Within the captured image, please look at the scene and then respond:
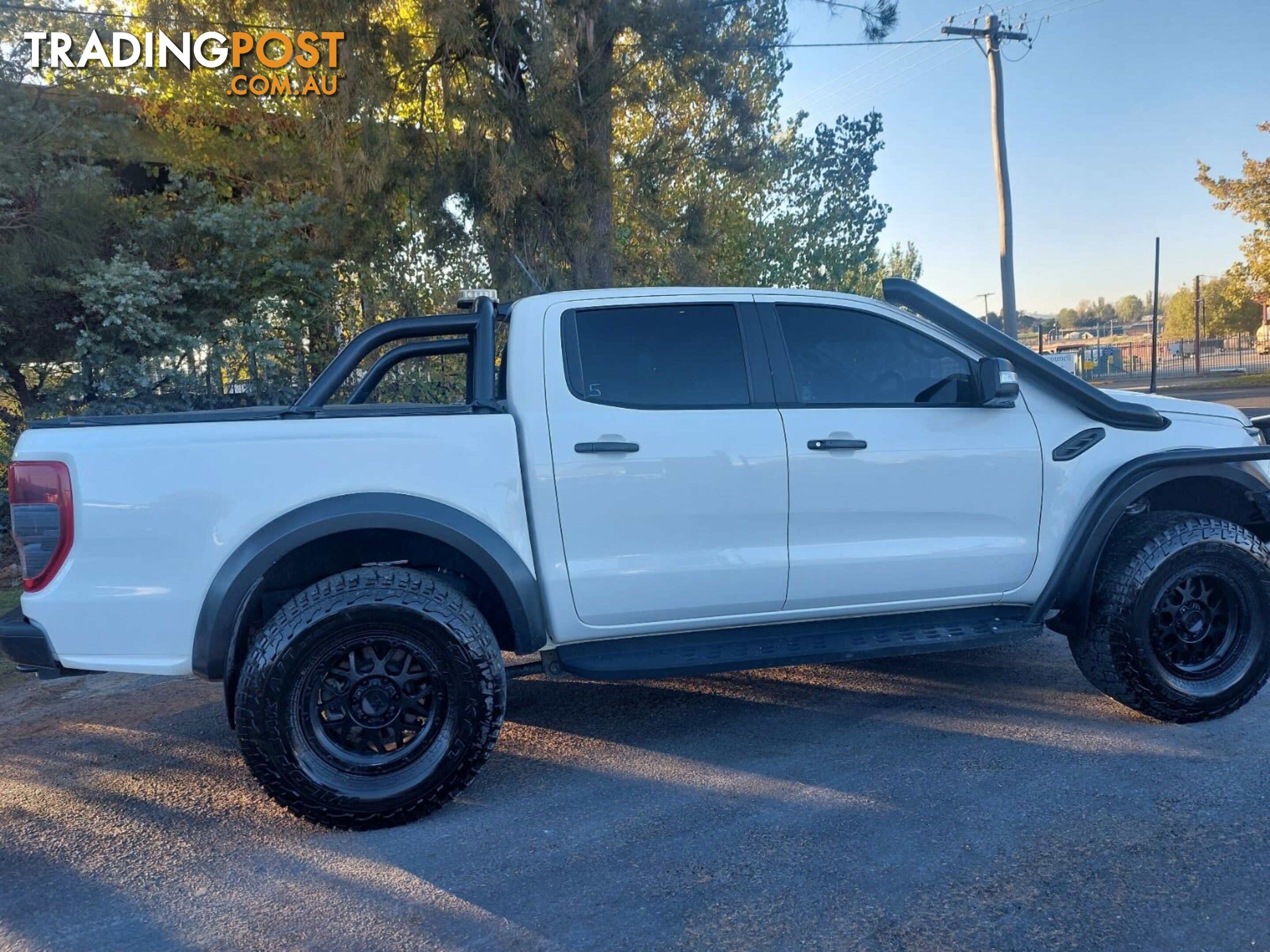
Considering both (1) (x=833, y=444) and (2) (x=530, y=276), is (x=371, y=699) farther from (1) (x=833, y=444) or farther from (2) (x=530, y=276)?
(2) (x=530, y=276)

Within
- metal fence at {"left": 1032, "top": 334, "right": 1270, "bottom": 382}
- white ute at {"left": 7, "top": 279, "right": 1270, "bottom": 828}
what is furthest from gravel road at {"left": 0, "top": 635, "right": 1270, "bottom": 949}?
metal fence at {"left": 1032, "top": 334, "right": 1270, "bottom": 382}

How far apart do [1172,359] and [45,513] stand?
56.6 meters

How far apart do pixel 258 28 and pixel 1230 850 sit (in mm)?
9617

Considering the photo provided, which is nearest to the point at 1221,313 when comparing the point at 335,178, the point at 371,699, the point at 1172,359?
the point at 1172,359

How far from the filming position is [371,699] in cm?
348

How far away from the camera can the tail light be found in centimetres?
328

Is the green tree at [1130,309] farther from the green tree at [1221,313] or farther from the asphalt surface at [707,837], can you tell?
the asphalt surface at [707,837]

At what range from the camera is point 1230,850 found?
9.87ft

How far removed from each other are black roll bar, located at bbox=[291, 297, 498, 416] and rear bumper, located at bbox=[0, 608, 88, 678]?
1.28m

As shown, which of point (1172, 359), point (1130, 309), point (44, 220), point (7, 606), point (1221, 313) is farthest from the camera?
point (1130, 309)

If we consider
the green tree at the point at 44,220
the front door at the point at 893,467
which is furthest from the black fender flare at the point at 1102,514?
the green tree at the point at 44,220

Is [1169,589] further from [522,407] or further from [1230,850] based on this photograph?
[522,407]

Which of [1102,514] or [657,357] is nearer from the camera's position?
[657,357]

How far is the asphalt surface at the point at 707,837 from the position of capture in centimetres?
272
